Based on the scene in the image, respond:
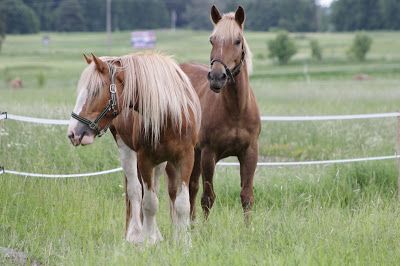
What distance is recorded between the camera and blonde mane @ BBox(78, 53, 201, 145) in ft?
19.8

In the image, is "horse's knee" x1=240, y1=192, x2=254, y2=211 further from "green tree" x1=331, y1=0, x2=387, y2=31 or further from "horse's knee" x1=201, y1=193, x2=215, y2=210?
"green tree" x1=331, y1=0, x2=387, y2=31

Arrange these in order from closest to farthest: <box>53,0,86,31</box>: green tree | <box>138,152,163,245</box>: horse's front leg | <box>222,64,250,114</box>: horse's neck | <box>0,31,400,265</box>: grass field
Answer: <box>0,31,400,265</box>: grass field, <box>138,152,163,245</box>: horse's front leg, <box>222,64,250,114</box>: horse's neck, <box>53,0,86,31</box>: green tree

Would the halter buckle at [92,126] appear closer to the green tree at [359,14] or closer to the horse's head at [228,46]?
the horse's head at [228,46]

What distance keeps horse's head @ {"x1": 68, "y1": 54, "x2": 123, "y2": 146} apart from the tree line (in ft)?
264

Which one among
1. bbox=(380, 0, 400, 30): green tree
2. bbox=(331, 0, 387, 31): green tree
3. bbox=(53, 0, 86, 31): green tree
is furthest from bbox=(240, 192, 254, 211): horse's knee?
bbox=(53, 0, 86, 31): green tree

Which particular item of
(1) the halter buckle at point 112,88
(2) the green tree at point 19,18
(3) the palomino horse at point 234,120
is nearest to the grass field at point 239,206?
(3) the palomino horse at point 234,120

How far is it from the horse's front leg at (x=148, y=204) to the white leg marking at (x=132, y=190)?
91 millimetres

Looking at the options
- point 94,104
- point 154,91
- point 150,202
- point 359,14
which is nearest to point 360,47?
point 359,14

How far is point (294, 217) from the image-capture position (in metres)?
6.58

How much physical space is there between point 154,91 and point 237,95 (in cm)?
140

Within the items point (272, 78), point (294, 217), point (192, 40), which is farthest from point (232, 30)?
point (192, 40)

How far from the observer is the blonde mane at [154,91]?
604 centimetres

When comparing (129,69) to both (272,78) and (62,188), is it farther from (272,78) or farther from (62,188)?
(272,78)

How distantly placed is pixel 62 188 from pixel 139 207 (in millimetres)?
1760
